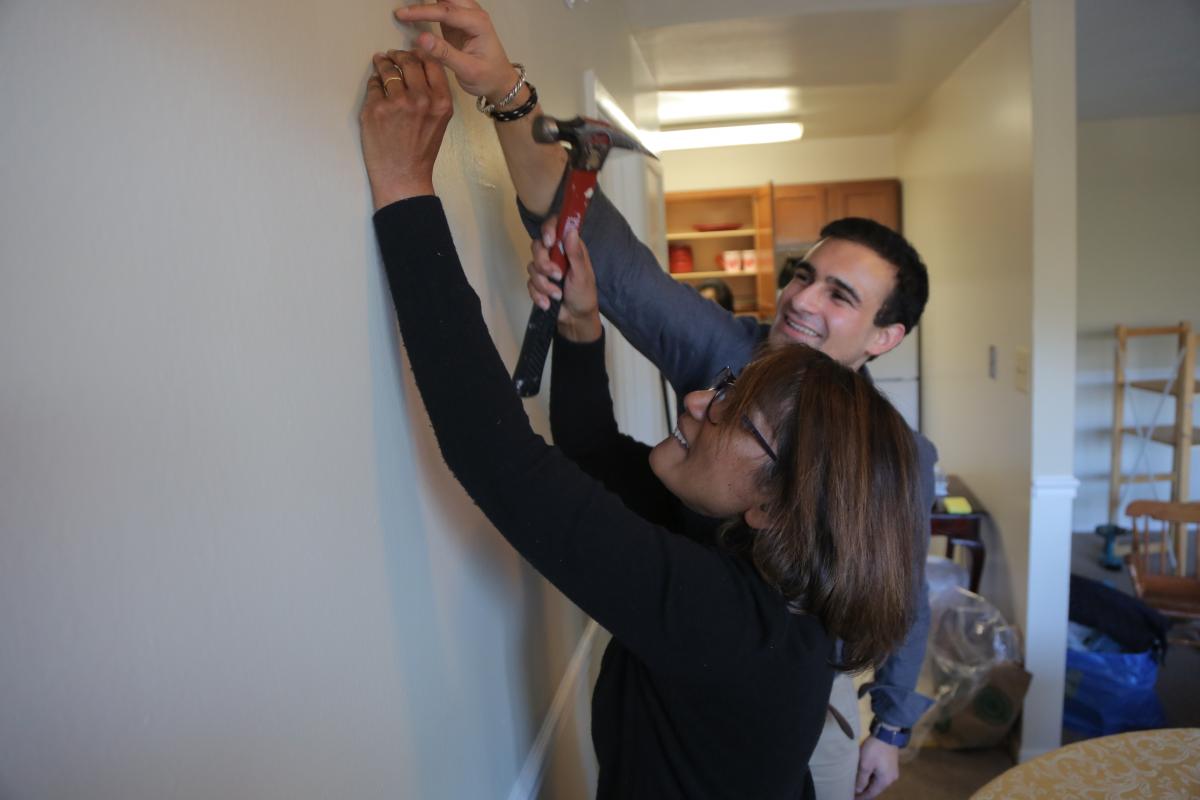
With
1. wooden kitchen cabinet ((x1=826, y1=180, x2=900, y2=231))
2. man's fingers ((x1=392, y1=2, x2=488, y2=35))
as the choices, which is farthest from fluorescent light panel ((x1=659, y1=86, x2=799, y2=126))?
man's fingers ((x1=392, y1=2, x2=488, y2=35))

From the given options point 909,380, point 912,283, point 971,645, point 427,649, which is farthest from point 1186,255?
point 427,649

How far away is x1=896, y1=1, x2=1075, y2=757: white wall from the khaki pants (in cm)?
161

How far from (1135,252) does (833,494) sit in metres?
5.78

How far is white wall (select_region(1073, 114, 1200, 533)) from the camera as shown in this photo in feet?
17.5

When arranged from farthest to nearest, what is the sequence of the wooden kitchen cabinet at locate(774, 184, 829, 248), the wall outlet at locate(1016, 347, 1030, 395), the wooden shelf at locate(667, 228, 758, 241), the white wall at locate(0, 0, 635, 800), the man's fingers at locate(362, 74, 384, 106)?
the wooden shelf at locate(667, 228, 758, 241), the wooden kitchen cabinet at locate(774, 184, 829, 248), the wall outlet at locate(1016, 347, 1030, 395), the man's fingers at locate(362, 74, 384, 106), the white wall at locate(0, 0, 635, 800)

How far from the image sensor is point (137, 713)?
42 centimetres

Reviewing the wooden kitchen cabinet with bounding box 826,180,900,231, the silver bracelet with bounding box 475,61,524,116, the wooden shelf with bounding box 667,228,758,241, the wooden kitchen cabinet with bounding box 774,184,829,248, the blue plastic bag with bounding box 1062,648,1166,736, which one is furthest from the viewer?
the wooden shelf with bounding box 667,228,758,241

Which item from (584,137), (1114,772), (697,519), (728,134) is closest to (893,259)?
(697,519)

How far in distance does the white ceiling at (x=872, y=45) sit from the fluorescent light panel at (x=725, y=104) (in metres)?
0.11

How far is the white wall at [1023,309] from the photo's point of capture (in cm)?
254

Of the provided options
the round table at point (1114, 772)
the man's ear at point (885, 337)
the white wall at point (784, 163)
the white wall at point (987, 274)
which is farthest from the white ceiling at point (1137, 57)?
the round table at point (1114, 772)

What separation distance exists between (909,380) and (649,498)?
185 inches

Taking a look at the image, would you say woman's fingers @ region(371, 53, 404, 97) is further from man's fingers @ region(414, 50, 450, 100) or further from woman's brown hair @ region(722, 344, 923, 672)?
woman's brown hair @ region(722, 344, 923, 672)

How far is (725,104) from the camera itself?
4344mm
